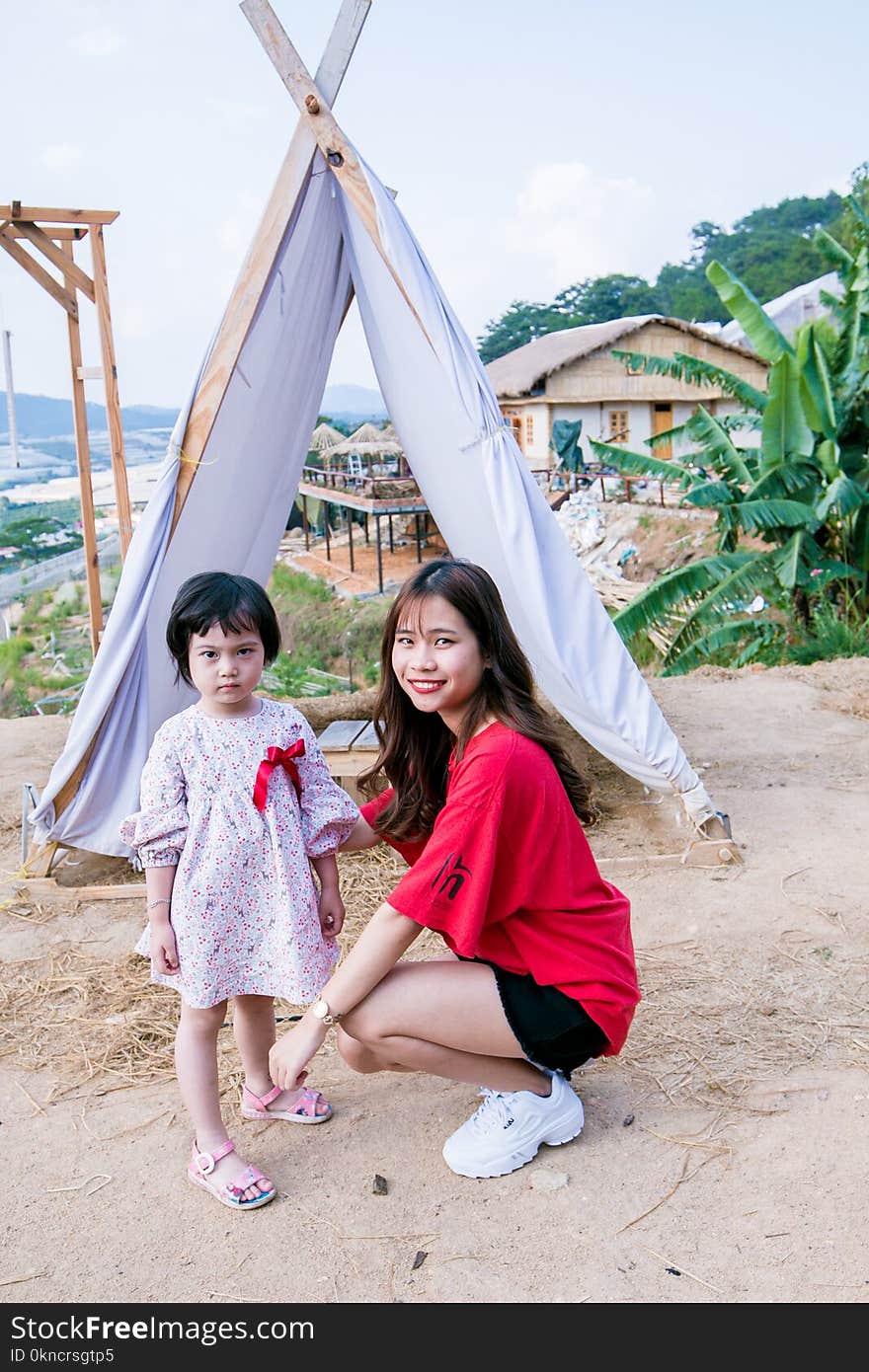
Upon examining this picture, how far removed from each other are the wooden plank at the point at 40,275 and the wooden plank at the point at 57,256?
0.06 m

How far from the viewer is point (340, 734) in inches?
190

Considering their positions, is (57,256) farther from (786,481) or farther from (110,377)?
(786,481)

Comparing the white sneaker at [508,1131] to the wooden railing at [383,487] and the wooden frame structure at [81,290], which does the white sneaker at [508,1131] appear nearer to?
the wooden frame structure at [81,290]

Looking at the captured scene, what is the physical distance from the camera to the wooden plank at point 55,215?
158 inches

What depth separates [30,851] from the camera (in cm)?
389

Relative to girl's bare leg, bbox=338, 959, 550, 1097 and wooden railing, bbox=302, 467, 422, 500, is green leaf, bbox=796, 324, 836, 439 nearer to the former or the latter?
girl's bare leg, bbox=338, 959, 550, 1097

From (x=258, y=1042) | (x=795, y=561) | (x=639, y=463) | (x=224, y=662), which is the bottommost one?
(x=258, y=1042)

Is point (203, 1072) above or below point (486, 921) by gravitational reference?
below

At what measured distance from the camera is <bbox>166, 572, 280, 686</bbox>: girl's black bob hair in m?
2.04

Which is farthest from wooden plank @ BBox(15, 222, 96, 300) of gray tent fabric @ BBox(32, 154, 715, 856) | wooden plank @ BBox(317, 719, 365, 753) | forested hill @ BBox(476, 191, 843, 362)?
forested hill @ BBox(476, 191, 843, 362)

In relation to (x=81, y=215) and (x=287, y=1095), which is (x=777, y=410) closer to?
(x=81, y=215)

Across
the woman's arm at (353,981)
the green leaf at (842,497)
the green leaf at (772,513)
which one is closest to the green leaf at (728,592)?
the green leaf at (772,513)

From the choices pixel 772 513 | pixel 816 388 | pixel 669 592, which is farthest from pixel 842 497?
pixel 669 592

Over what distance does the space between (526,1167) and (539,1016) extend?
1.23ft
